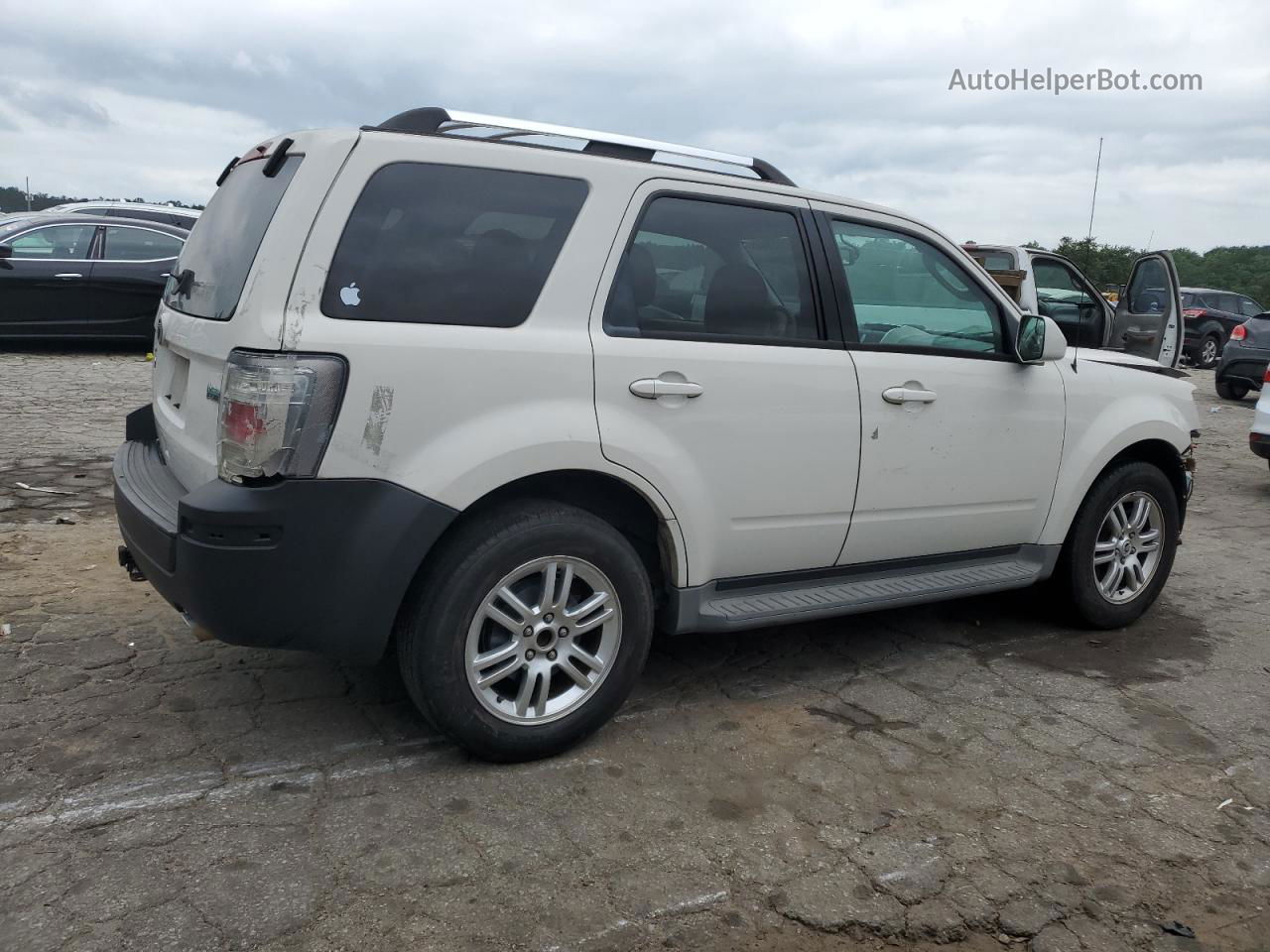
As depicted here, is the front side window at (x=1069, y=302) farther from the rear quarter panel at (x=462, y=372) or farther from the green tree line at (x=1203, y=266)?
the green tree line at (x=1203, y=266)

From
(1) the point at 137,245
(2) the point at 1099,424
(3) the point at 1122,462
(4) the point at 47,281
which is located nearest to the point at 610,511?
(2) the point at 1099,424

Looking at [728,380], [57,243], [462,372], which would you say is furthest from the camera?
[57,243]

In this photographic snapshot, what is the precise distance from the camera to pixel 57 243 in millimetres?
11906

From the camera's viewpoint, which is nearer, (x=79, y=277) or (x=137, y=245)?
(x=79, y=277)

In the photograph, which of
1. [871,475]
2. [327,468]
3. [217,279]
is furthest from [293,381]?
[871,475]

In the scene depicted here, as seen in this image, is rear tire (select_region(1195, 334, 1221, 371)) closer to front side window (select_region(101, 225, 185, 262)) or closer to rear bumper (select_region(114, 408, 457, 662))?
front side window (select_region(101, 225, 185, 262))

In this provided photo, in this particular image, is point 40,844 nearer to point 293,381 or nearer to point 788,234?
point 293,381

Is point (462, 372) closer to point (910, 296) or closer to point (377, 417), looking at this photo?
point (377, 417)

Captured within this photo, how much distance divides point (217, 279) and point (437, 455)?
0.92 m

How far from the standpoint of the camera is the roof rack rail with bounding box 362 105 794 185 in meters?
3.37

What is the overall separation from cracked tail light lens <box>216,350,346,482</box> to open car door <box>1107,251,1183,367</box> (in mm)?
6760

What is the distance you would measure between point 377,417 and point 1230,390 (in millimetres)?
16251

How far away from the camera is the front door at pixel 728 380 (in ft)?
11.4

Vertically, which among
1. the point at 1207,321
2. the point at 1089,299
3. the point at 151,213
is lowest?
the point at 1207,321
